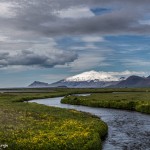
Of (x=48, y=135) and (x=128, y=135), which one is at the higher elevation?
(x=48, y=135)

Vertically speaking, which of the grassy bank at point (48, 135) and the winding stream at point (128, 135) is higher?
the grassy bank at point (48, 135)

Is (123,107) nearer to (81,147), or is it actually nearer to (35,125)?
(35,125)

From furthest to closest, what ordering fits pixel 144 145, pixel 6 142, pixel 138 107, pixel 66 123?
pixel 138 107 → pixel 66 123 → pixel 144 145 → pixel 6 142

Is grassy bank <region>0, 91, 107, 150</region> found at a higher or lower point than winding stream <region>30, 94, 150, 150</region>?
higher

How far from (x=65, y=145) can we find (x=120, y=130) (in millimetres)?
18992

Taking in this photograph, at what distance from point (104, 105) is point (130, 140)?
51.6 m

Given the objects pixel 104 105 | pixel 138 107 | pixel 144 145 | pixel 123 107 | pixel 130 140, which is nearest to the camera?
pixel 144 145

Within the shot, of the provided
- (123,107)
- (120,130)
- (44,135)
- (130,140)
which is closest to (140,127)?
(120,130)

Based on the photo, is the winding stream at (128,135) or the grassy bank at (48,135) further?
the winding stream at (128,135)

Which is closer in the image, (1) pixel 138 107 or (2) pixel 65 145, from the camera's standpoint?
(2) pixel 65 145

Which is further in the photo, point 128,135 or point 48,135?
point 128,135

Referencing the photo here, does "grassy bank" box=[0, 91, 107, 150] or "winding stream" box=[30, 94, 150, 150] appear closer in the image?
"grassy bank" box=[0, 91, 107, 150]

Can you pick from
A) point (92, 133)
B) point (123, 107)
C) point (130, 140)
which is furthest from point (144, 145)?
point (123, 107)

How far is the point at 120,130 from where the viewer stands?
163ft
